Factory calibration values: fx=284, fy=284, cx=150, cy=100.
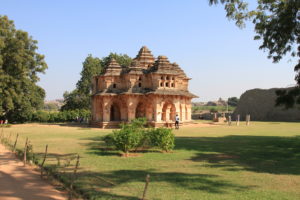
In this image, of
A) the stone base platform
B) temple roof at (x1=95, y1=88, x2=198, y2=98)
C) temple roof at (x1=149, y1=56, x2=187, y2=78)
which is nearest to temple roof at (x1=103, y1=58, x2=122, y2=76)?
temple roof at (x1=95, y1=88, x2=198, y2=98)

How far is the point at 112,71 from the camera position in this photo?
3117cm

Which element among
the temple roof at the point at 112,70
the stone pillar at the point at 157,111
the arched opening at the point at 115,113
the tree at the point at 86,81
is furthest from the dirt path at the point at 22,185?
the tree at the point at 86,81

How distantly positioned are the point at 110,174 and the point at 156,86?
20.8 metres

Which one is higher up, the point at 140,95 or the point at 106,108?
the point at 140,95

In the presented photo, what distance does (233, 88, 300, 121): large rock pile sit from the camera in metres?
42.2

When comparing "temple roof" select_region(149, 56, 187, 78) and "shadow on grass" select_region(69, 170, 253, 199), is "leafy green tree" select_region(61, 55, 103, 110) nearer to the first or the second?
"temple roof" select_region(149, 56, 187, 78)

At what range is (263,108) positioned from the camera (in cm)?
4553

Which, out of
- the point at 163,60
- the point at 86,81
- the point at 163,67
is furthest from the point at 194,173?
the point at 86,81

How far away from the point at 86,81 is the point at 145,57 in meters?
15.2

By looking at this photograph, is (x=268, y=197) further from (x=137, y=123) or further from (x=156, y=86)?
(x=156, y=86)

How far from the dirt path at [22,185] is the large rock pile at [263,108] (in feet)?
130

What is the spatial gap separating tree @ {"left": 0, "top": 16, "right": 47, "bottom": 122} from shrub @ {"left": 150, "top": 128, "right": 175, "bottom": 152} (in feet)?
74.9

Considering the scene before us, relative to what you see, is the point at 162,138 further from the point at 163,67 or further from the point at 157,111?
the point at 163,67

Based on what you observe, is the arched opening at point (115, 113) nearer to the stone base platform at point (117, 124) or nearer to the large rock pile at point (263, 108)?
the stone base platform at point (117, 124)
